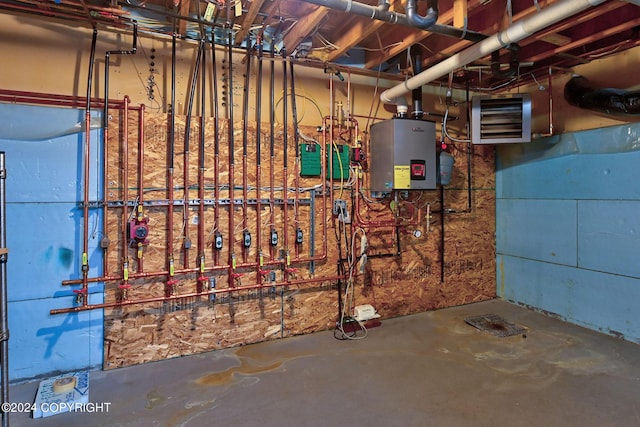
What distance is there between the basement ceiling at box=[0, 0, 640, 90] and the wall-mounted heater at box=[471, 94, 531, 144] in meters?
0.34

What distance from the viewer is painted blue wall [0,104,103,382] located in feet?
7.54

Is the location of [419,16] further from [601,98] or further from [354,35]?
[601,98]

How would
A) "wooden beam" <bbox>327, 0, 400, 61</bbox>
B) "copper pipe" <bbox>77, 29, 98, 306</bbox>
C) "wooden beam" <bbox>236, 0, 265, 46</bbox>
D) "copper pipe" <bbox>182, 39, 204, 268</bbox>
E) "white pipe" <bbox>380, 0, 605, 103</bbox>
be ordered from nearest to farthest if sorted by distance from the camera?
"white pipe" <bbox>380, 0, 605, 103</bbox>, "wooden beam" <bbox>236, 0, 265, 46</bbox>, "copper pipe" <bbox>77, 29, 98, 306</bbox>, "wooden beam" <bbox>327, 0, 400, 61</bbox>, "copper pipe" <bbox>182, 39, 204, 268</bbox>

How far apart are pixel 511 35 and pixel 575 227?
2.23 metres

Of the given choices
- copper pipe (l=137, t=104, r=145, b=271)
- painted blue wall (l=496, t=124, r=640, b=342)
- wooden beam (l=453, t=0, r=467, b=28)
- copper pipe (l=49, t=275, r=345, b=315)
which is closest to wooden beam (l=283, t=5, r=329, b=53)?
wooden beam (l=453, t=0, r=467, b=28)

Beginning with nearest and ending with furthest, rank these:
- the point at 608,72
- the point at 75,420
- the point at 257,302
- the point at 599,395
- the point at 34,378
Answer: the point at 75,420 < the point at 599,395 < the point at 34,378 < the point at 257,302 < the point at 608,72

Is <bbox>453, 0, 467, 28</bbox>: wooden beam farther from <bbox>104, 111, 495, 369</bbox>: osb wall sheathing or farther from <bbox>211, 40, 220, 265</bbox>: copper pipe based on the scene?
<bbox>211, 40, 220, 265</bbox>: copper pipe

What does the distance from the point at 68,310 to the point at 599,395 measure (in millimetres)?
3626

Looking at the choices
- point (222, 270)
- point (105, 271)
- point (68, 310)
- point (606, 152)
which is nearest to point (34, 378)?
point (68, 310)

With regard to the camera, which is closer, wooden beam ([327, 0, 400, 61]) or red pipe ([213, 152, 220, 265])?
wooden beam ([327, 0, 400, 61])

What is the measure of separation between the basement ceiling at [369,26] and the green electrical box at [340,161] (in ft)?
2.45

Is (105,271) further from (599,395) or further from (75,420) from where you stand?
(599,395)

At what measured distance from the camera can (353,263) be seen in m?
3.32

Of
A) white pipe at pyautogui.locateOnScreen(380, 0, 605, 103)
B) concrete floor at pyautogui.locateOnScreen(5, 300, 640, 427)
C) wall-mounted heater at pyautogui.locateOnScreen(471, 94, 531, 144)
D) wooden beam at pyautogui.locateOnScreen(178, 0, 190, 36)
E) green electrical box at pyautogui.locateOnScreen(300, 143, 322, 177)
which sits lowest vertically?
concrete floor at pyautogui.locateOnScreen(5, 300, 640, 427)
